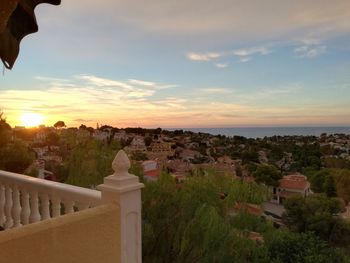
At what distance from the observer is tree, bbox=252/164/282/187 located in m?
20.2

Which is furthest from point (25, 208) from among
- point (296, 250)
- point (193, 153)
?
point (193, 153)

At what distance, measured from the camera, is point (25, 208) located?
272 centimetres

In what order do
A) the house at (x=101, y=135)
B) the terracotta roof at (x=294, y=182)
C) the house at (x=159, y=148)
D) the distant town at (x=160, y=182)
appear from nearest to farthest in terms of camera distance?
1. the distant town at (x=160, y=182)
2. the house at (x=101, y=135)
3. the house at (x=159, y=148)
4. the terracotta roof at (x=294, y=182)

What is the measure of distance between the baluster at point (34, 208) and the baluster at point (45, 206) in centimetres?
7

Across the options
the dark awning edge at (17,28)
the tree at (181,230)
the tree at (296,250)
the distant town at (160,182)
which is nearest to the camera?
the dark awning edge at (17,28)

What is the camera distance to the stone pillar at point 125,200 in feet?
6.66

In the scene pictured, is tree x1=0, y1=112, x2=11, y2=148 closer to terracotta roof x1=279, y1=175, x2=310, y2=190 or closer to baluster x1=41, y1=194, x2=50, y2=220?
baluster x1=41, y1=194, x2=50, y2=220

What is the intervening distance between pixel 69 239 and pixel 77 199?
565mm

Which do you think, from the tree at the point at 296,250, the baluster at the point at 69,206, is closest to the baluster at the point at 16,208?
the baluster at the point at 69,206

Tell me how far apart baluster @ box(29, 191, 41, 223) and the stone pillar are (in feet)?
2.70

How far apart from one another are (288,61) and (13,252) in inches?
543

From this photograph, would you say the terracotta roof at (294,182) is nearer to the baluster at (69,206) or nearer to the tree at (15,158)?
the tree at (15,158)

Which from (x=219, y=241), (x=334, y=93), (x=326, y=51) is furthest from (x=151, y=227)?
(x=334, y=93)

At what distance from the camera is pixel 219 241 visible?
16.9ft
